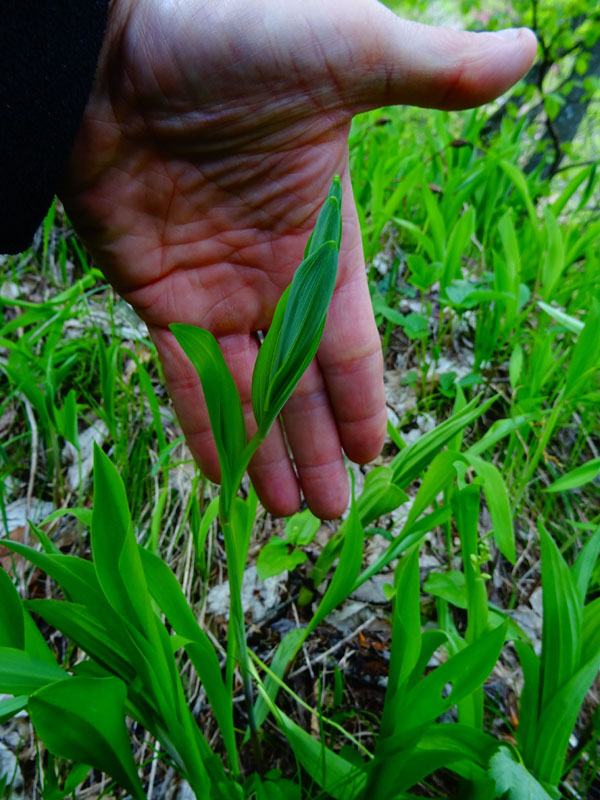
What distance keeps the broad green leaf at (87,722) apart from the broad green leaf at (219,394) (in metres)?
0.23

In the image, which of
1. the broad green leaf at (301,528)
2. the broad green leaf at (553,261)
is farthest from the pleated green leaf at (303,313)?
the broad green leaf at (553,261)

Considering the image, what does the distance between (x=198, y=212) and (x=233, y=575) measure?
0.72 meters

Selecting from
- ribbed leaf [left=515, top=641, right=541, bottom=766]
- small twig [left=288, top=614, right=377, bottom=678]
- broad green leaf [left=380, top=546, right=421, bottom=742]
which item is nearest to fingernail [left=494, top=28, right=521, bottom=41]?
broad green leaf [left=380, top=546, right=421, bottom=742]

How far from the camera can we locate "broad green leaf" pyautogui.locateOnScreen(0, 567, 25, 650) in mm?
613

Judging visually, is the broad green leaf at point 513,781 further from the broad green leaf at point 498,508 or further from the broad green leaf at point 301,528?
the broad green leaf at point 301,528

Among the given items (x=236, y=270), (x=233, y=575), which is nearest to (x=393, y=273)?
(x=236, y=270)

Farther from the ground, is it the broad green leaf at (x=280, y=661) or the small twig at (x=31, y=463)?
the small twig at (x=31, y=463)

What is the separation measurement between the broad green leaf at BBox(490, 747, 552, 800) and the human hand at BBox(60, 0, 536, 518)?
1.67ft

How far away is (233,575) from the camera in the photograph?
68 cm

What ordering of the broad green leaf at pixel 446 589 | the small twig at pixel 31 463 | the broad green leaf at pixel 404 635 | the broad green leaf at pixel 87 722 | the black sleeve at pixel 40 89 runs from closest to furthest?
the broad green leaf at pixel 87 722 → the broad green leaf at pixel 404 635 → the black sleeve at pixel 40 89 → the broad green leaf at pixel 446 589 → the small twig at pixel 31 463

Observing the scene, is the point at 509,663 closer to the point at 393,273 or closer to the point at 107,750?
the point at 107,750

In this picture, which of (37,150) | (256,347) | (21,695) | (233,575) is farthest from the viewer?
(256,347)

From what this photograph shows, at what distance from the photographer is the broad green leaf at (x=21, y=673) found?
540 mm

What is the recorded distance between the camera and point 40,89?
2.77 ft
